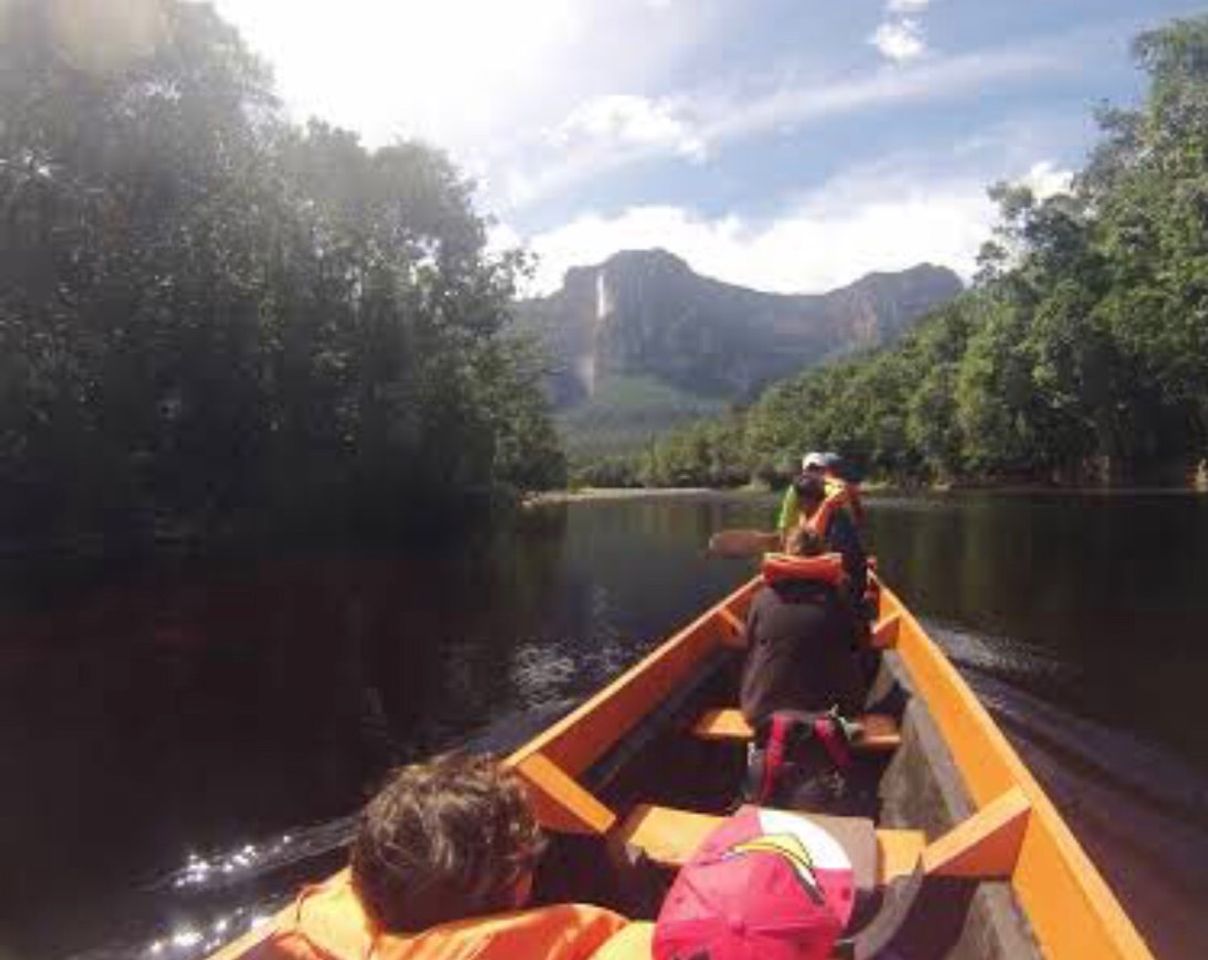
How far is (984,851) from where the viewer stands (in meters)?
4.60

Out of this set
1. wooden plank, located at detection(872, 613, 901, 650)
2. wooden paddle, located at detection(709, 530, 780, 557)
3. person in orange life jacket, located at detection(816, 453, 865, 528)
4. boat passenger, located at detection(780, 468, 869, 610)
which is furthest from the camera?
wooden paddle, located at detection(709, 530, 780, 557)

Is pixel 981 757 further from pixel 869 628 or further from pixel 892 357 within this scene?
pixel 892 357

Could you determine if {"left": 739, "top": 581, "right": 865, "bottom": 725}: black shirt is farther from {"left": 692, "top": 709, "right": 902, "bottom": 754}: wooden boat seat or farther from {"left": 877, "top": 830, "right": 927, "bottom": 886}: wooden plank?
{"left": 877, "top": 830, "right": 927, "bottom": 886}: wooden plank

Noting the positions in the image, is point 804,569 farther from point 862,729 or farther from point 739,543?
point 739,543

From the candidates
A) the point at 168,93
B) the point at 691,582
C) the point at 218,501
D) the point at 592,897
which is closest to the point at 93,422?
the point at 218,501

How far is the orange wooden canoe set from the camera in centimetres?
414

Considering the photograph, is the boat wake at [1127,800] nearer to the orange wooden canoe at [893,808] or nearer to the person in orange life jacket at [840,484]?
the orange wooden canoe at [893,808]

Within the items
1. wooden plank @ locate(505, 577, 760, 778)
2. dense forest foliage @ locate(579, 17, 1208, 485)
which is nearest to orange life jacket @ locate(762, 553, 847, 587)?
wooden plank @ locate(505, 577, 760, 778)

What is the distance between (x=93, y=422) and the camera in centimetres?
3522

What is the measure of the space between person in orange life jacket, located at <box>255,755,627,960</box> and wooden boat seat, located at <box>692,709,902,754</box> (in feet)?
16.8

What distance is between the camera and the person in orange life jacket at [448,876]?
98.6 inches

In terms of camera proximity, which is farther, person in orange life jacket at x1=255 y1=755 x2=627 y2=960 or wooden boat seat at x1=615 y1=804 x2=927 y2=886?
wooden boat seat at x1=615 y1=804 x2=927 y2=886

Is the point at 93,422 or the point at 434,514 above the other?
the point at 93,422

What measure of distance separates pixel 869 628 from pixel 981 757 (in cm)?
436
